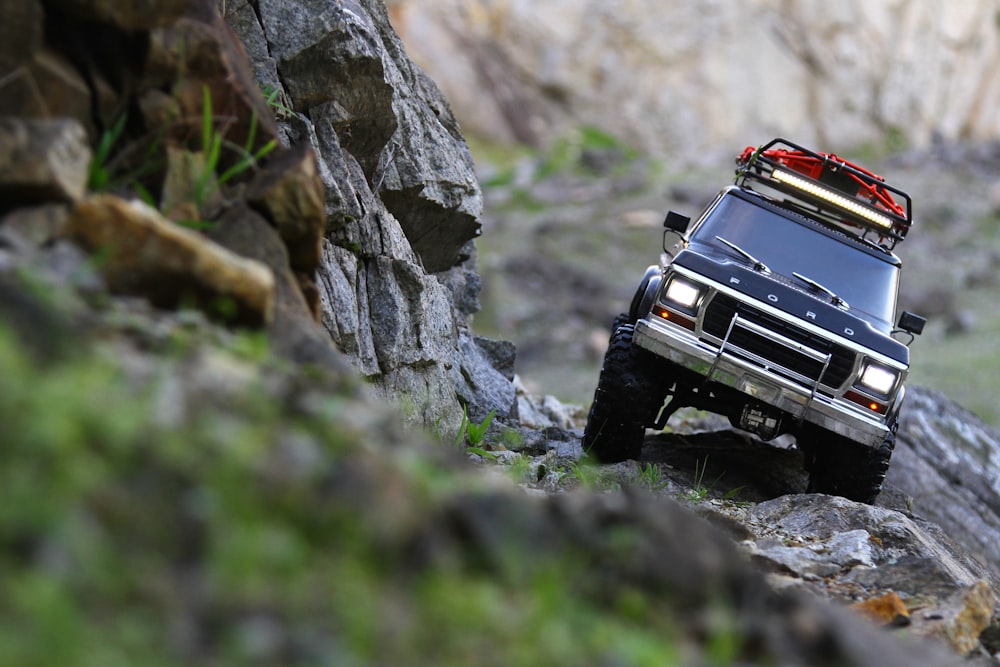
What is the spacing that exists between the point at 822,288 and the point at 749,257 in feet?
1.83

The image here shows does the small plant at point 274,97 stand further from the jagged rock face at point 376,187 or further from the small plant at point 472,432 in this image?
the small plant at point 472,432

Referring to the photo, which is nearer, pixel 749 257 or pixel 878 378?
pixel 878 378

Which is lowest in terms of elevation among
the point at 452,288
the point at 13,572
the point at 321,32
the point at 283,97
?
the point at 452,288

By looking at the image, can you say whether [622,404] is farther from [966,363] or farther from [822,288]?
[966,363]

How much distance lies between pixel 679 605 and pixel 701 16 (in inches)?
1386

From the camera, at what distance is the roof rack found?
8.63 metres

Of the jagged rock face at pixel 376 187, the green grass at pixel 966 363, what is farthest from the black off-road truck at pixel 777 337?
the green grass at pixel 966 363

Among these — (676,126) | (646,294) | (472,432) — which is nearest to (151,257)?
(472,432)

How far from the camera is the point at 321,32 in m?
7.00

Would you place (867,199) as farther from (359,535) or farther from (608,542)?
(359,535)

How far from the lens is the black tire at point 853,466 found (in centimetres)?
756

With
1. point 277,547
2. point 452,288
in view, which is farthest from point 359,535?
point 452,288

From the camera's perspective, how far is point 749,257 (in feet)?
26.2

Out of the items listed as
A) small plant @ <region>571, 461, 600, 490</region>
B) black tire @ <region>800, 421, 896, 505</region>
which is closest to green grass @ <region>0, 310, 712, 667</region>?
small plant @ <region>571, 461, 600, 490</region>
